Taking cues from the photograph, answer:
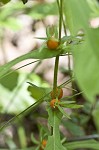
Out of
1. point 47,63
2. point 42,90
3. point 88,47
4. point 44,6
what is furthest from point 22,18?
point 88,47

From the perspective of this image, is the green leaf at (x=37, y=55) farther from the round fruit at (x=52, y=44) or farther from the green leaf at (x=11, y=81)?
the green leaf at (x=11, y=81)

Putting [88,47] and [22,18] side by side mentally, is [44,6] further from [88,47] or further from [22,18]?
[22,18]

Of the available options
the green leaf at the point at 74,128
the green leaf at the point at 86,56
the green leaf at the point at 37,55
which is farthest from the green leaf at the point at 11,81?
the green leaf at the point at 86,56

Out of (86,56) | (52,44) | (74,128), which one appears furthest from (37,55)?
(74,128)

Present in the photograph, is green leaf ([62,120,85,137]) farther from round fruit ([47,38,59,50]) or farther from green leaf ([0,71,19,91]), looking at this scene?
round fruit ([47,38,59,50])

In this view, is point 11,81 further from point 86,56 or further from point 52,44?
point 86,56

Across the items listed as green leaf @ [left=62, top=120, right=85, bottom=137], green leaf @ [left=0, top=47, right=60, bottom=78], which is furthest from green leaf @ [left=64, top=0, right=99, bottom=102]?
green leaf @ [left=62, top=120, right=85, bottom=137]

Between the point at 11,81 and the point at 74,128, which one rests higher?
the point at 11,81

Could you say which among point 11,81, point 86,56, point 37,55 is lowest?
point 86,56
